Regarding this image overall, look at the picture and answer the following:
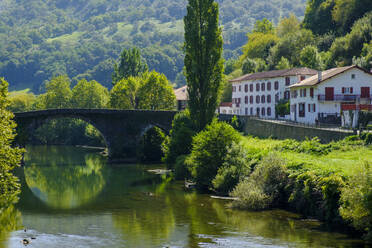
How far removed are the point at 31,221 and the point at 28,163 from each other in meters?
49.4

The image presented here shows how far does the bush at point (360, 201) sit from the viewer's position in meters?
36.1

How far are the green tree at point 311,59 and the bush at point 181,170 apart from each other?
44712 mm

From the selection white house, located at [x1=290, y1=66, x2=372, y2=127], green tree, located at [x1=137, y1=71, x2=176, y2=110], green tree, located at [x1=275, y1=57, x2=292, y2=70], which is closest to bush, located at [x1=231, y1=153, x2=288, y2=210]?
white house, located at [x1=290, y1=66, x2=372, y2=127]

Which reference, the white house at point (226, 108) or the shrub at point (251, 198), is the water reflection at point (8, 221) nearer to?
the shrub at point (251, 198)

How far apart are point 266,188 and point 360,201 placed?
1320 cm

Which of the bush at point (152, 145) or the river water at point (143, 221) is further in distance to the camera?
the bush at point (152, 145)

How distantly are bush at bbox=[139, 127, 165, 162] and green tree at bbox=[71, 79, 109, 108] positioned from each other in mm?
40825

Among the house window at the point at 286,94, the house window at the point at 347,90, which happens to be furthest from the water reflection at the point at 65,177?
the house window at the point at 347,90

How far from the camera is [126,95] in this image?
384 ft

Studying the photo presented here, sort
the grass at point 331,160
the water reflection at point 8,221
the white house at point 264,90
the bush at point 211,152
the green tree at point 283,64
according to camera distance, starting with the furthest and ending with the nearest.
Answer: the green tree at point 283,64, the white house at point 264,90, the bush at point 211,152, the grass at point 331,160, the water reflection at point 8,221

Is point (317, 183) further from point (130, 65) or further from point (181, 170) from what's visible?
point (130, 65)

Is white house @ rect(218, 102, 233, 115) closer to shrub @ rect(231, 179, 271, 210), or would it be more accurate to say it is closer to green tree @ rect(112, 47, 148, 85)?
green tree @ rect(112, 47, 148, 85)

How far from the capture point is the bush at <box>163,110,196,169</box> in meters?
71.8

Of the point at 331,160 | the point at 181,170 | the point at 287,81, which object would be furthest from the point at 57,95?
the point at 331,160
